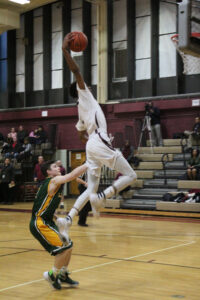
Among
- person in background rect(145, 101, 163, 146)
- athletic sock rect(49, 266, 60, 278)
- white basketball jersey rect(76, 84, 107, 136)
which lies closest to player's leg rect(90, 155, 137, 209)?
white basketball jersey rect(76, 84, 107, 136)

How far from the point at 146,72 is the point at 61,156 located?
523cm

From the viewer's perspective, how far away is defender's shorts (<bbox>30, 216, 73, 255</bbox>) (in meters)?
5.23

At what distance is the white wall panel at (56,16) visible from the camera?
73.0ft

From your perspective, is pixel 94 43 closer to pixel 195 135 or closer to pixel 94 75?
pixel 94 75

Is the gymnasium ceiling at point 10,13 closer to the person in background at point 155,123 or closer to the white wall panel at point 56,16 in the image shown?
the white wall panel at point 56,16

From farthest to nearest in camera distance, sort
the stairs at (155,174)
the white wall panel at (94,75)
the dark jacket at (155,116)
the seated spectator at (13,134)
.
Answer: the seated spectator at (13,134) → the white wall panel at (94,75) → the dark jacket at (155,116) → the stairs at (155,174)

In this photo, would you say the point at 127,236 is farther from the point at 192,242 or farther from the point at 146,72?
the point at 146,72

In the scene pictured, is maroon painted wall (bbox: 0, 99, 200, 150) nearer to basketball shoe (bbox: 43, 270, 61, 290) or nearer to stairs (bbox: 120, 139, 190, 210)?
stairs (bbox: 120, 139, 190, 210)

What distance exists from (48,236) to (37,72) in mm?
18655

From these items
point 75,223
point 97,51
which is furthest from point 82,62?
point 75,223

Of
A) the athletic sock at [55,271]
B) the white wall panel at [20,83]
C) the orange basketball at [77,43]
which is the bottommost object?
the athletic sock at [55,271]

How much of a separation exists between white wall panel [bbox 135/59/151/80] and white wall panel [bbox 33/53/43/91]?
524cm

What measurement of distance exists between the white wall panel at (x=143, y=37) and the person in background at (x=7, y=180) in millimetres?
7196

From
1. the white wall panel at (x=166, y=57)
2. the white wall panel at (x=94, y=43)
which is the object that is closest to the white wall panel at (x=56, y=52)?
the white wall panel at (x=94, y=43)
